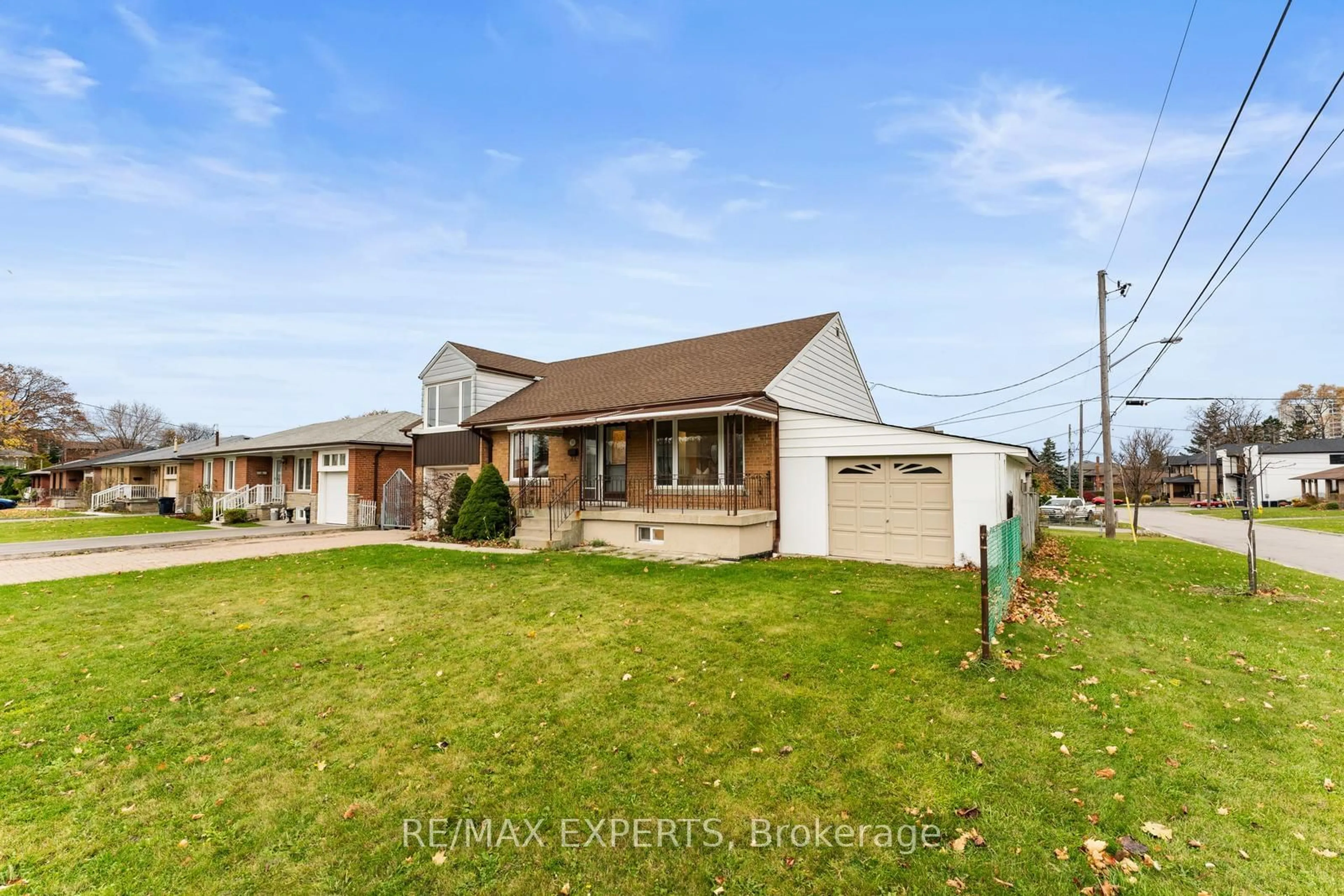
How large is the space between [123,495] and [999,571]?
150ft

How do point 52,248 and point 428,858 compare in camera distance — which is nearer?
point 428,858

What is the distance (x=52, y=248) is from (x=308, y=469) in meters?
11.5

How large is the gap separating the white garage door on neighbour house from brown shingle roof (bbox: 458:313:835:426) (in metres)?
8.00

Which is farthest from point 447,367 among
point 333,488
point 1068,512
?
point 1068,512

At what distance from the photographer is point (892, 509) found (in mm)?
12008

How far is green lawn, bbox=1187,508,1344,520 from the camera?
33894 mm

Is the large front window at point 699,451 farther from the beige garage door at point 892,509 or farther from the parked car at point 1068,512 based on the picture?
the parked car at point 1068,512

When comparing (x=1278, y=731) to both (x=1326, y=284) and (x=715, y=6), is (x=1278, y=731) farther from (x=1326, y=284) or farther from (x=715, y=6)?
(x=1326, y=284)

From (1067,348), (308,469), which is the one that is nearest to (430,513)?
(308,469)

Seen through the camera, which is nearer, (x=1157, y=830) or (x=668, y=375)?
(x=1157, y=830)

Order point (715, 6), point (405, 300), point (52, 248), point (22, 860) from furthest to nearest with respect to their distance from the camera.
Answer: point (405, 300), point (52, 248), point (715, 6), point (22, 860)

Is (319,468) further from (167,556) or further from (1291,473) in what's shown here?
(1291,473)

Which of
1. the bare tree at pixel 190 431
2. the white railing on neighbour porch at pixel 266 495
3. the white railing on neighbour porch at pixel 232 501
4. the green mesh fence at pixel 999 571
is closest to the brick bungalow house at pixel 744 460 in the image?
the green mesh fence at pixel 999 571

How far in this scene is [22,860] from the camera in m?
3.00
